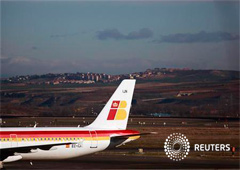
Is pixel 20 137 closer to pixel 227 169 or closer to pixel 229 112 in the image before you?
pixel 227 169

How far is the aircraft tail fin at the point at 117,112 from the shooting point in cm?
4225

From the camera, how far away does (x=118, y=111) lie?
4256 centimetres

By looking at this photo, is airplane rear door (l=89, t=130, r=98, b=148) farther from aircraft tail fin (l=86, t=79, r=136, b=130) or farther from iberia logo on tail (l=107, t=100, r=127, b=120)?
iberia logo on tail (l=107, t=100, r=127, b=120)

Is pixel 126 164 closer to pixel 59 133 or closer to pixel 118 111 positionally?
pixel 118 111

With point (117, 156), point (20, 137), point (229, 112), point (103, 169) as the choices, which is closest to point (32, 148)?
point (20, 137)

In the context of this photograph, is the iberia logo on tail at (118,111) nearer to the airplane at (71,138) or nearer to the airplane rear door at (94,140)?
the airplane at (71,138)

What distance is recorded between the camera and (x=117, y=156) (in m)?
52.2

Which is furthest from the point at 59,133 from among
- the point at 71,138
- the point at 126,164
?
the point at 126,164

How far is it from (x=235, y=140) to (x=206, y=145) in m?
7.76

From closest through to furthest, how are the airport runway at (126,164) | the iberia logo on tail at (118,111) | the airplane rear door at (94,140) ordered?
the airplane rear door at (94,140)
the iberia logo on tail at (118,111)
the airport runway at (126,164)

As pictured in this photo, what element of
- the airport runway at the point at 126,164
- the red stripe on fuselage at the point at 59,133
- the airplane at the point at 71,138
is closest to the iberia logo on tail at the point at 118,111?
the airplane at the point at 71,138

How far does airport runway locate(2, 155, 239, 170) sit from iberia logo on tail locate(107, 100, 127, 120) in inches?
150

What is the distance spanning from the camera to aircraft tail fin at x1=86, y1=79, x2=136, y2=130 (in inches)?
1663

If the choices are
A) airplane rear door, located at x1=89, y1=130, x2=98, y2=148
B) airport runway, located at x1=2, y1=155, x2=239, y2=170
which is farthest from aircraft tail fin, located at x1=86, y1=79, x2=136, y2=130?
airport runway, located at x1=2, y1=155, x2=239, y2=170
